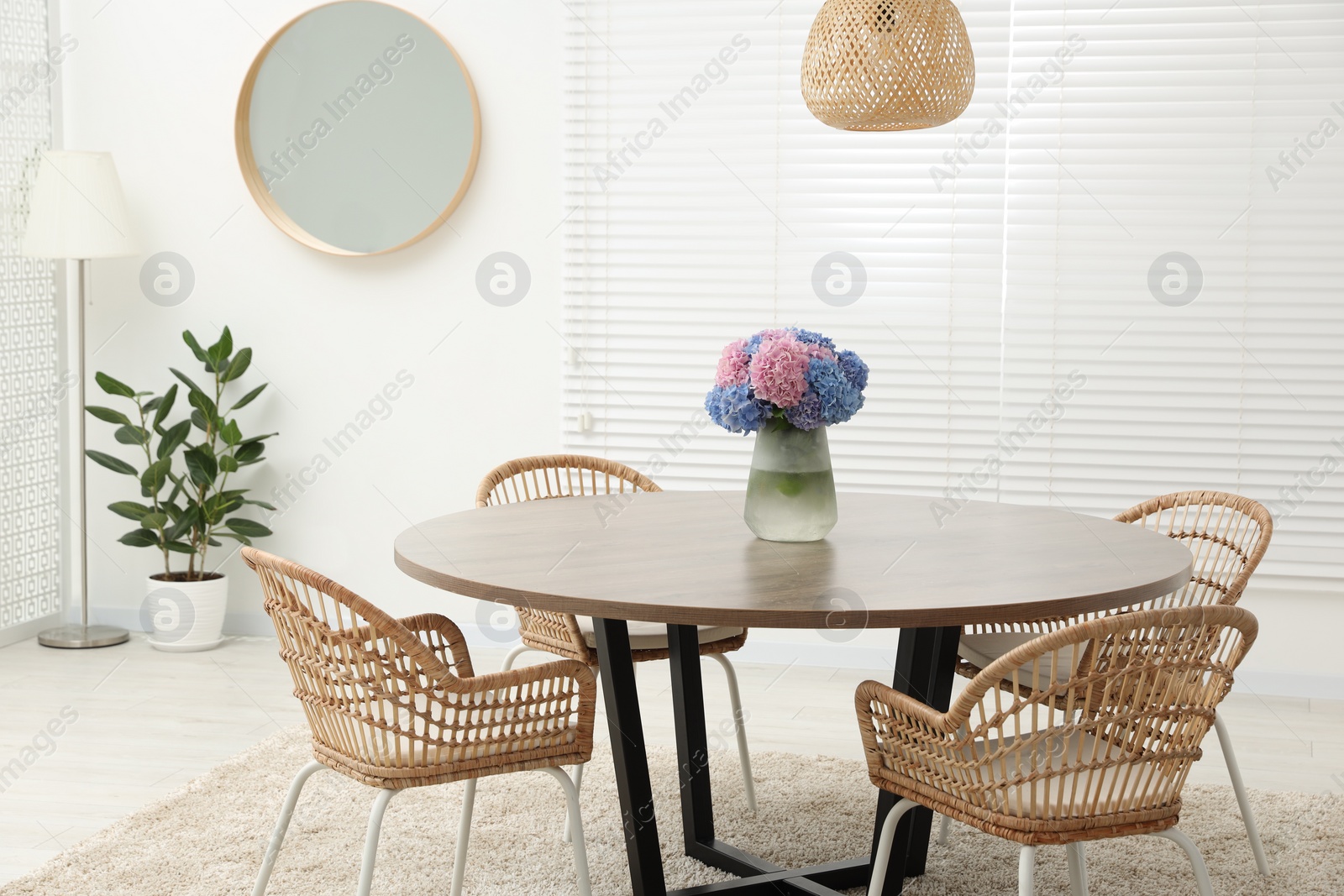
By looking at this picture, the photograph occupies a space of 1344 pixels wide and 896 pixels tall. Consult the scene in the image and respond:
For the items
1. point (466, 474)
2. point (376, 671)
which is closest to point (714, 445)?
point (466, 474)

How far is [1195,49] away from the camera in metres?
4.01

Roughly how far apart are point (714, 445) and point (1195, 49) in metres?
1.93

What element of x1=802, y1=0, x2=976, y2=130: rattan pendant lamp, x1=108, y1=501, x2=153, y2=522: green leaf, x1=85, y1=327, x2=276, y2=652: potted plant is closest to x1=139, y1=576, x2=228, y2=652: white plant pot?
x1=85, y1=327, x2=276, y2=652: potted plant

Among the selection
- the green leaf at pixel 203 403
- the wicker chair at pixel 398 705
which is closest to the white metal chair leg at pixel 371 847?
the wicker chair at pixel 398 705

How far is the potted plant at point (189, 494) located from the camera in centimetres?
439

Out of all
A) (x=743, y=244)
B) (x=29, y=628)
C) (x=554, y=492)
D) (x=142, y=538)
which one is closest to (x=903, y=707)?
(x=554, y=492)

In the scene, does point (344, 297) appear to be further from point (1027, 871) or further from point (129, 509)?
point (1027, 871)

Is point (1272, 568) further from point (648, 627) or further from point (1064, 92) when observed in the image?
point (648, 627)

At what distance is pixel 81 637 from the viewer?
452 centimetres

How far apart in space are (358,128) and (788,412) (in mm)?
2631

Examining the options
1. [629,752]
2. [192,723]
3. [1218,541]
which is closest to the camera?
[629,752]

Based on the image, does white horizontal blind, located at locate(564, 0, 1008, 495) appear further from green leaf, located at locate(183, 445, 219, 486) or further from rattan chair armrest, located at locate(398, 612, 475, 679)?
rattan chair armrest, located at locate(398, 612, 475, 679)

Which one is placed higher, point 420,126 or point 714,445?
point 420,126

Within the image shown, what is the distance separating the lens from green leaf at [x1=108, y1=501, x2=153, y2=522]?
438cm
